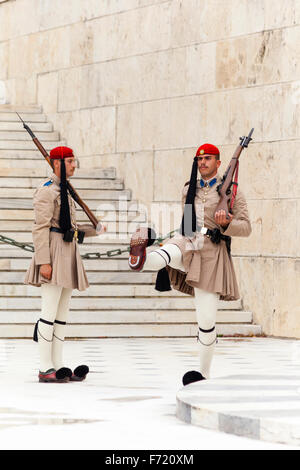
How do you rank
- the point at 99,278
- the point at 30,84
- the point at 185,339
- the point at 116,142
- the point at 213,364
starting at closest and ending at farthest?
1. the point at 213,364
2. the point at 185,339
3. the point at 99,278
4. the point at 116,142
5. the point at 30,84

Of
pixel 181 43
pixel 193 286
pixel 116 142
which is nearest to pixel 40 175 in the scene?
pixel 116 142

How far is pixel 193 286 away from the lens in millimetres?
8852

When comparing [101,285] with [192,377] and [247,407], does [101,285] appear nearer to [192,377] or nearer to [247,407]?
[192,377]

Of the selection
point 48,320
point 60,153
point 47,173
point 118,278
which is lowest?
point 118,278

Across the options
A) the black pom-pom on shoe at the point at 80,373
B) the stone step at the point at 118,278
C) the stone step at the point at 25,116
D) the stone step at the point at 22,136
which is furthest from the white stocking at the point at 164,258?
the stone step at the point at 25,116

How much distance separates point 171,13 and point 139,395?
9733 millimetres

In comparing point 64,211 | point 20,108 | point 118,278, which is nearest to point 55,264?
point 64,211

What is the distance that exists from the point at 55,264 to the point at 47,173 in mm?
8543

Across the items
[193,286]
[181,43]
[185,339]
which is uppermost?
[181,43]

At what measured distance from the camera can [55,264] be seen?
946 centimetres

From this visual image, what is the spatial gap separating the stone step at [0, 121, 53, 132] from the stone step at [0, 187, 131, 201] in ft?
8.19

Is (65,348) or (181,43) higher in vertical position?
(181,43)

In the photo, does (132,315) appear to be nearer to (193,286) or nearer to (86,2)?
(193,286)

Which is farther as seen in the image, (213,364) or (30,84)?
(30,84)
